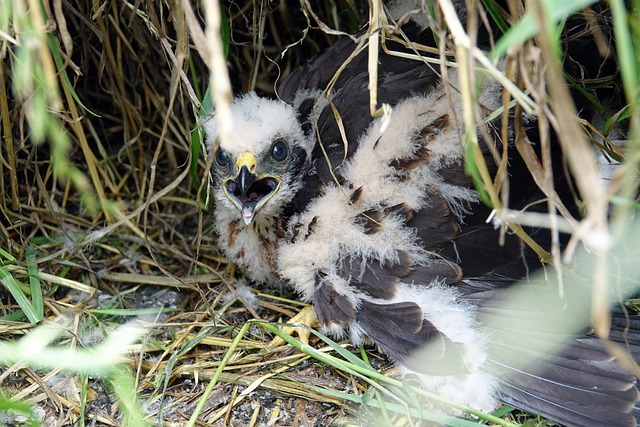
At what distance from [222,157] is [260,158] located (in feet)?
0.45

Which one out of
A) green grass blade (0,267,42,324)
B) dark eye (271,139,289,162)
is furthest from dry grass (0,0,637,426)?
dark eye (271,139,289,162)

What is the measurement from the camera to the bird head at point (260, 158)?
2.09 meters

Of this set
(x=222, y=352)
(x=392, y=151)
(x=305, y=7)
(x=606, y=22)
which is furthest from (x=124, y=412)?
(x=606, y=22)

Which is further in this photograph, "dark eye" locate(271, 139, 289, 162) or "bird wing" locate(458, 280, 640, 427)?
"dark eye" locate(271, 139, 289, 162)

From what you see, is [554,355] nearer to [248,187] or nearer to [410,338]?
[410,338]

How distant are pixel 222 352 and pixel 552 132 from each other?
47.0 inches

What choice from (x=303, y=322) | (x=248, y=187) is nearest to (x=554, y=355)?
(x=303, y=322)

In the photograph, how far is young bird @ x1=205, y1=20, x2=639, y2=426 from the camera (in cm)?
186

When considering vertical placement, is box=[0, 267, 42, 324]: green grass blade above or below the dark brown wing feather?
above

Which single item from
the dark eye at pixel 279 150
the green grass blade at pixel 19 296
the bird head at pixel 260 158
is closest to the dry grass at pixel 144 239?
the green grass blade at pixel 19 296

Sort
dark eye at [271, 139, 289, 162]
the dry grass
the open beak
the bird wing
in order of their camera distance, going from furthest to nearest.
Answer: dark eye at [271, 139, 289, 162] → the open beak → the bird wing → the dry grass

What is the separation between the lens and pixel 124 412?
5.96 feet

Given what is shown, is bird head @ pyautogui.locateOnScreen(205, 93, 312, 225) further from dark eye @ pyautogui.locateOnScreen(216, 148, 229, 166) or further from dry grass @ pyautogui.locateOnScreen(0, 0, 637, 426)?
dry grass @ pyautogui.locateOnScreen(0, 0, 637, 426)

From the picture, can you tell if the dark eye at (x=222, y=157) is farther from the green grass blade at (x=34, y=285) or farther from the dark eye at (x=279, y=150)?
the green grass blade at (x=34, y=285)
